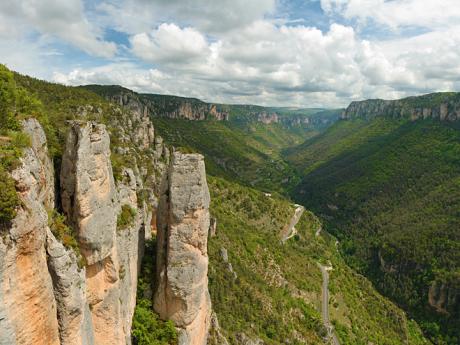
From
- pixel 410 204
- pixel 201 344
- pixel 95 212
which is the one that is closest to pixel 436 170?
pixel 410 204

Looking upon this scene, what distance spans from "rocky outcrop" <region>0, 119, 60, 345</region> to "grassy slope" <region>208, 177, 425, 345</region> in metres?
34.7

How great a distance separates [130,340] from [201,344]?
330 inches

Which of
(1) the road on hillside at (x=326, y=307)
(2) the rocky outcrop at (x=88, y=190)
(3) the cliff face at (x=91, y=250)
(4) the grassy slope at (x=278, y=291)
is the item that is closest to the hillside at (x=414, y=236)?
Answer: (4) the grassy slope at (x=278, y=291)

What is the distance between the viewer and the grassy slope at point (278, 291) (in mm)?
63406

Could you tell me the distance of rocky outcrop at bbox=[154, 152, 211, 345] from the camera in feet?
89.5

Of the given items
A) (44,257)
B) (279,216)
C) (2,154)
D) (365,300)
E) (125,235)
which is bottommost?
(365,300)

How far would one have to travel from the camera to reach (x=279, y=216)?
455 ft

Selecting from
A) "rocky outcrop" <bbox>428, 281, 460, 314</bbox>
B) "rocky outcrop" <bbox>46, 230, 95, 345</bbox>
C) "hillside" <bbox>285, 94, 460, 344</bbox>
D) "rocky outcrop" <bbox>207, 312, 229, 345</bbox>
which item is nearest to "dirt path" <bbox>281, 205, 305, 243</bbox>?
"hillside" <bbox>285, 94, 460, 344</bbox>

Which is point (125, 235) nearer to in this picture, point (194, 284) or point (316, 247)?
point (194, 284)

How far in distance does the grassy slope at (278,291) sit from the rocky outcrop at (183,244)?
20670 mm

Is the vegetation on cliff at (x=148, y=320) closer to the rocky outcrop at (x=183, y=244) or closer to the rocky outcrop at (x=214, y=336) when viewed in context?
the rocky outcrop at (x=183, y=244)

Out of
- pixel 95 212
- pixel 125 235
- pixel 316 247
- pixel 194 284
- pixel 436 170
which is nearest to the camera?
pixel 95 212

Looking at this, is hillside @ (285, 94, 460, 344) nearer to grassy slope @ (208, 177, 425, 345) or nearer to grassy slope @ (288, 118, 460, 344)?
grassy slope @ (288, 118, 460, 344)

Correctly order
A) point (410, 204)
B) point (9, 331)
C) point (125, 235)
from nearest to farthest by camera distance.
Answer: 1. point (9, 331)
2. point (125, 235)
3. point (410, 204)
